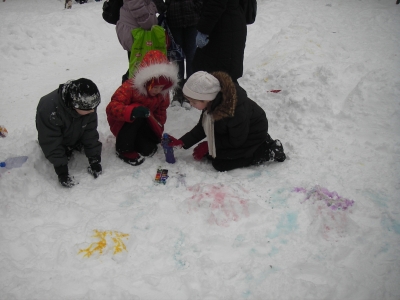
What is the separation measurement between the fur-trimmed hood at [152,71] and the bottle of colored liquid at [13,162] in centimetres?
134

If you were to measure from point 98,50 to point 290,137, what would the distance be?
197 inches

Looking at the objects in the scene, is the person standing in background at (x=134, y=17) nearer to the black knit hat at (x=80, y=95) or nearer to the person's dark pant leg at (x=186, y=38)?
the person's dark pant leg at (x=186, y=38)

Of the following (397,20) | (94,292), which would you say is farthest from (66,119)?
(397,20)

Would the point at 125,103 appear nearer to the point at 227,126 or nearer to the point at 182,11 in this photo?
the point at 227,126

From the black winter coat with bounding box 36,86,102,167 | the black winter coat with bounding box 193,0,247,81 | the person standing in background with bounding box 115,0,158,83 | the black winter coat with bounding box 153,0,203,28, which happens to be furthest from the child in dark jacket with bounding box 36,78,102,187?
the black winter coat with bounding box 153,0,203,28

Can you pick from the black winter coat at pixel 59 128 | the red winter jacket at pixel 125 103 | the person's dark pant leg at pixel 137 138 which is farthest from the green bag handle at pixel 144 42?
the black winter coat at pixel 59 128

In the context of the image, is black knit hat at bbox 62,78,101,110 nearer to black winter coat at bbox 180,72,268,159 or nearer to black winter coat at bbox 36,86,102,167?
black winter coat at bbox 36,86,102,167

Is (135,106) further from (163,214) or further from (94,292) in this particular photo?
(94,292)

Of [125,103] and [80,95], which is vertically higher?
[80,95]

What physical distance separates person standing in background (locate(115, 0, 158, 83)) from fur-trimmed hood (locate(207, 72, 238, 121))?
120 cm

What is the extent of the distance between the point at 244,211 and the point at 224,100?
40.3 inches

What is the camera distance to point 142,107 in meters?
2.95

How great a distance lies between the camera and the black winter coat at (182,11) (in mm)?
3434

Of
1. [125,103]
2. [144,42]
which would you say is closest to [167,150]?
[125,103]
